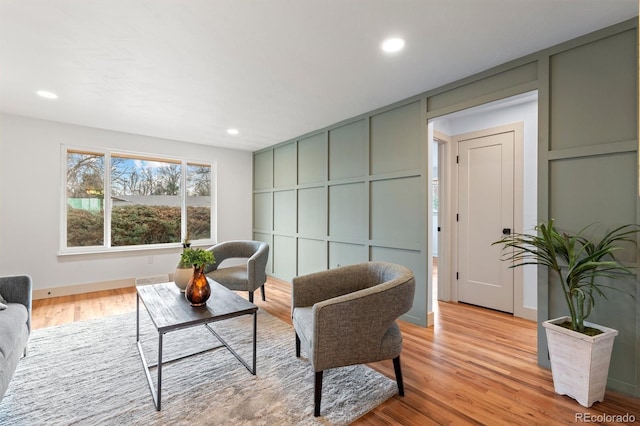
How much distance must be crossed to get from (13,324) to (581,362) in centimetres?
355

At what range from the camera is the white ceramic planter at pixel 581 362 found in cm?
176

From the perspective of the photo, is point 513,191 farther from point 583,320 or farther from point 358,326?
point 358,326

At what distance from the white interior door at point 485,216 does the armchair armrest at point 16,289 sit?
4.38m

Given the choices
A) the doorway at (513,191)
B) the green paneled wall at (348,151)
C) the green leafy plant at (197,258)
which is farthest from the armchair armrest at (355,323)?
the green paneled wall at (348,151)

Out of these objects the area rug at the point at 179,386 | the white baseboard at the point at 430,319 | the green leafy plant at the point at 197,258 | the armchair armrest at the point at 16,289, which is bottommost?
the area rug at the point at 179,386

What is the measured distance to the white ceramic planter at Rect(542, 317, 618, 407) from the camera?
5.79ft

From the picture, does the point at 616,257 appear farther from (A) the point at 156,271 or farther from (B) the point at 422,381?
(A) the point at 156,271

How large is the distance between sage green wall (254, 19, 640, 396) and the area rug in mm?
1462

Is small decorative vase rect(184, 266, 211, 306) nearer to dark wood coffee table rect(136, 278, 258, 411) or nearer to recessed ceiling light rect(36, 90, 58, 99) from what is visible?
dark wood coffee table rect(136, 278, 258, 411)

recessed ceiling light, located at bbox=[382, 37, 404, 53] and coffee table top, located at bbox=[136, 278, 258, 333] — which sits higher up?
recessed ceiling light, located at bbox=[382, 37, 404, 53]

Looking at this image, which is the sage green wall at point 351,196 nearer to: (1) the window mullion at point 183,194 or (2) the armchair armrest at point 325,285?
(2) the armchair armrest at point 325,285

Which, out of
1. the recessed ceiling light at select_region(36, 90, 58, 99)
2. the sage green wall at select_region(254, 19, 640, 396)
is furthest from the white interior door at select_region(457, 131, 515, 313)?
the recessed ceiling light at select_region(36, 90, 58, 99)

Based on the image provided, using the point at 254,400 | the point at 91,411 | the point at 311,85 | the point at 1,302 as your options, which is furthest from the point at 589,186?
the point at 1,302

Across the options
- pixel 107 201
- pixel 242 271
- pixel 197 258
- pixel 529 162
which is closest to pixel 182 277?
pixel 197 258
